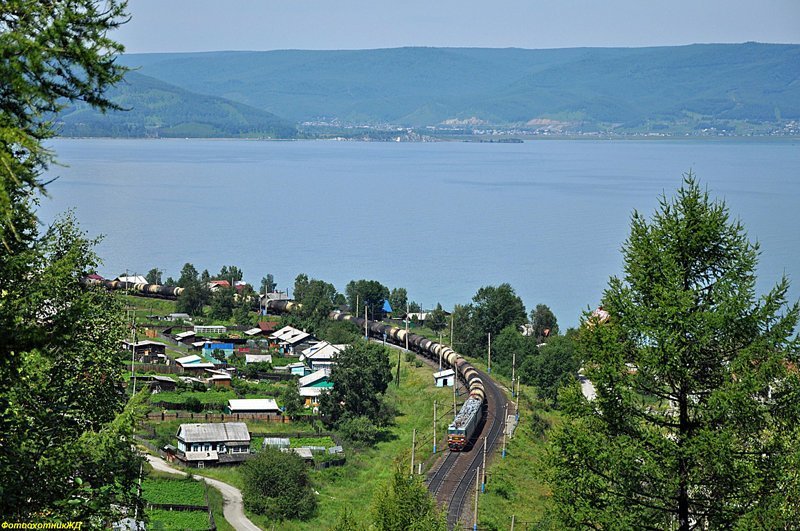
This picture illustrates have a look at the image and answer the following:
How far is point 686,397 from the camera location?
712 cm

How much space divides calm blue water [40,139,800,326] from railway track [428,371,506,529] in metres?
8.37

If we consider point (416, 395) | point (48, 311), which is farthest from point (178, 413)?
point (48, 311)

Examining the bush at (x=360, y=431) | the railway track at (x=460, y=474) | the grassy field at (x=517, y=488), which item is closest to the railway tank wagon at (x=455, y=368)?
the railway track at (x=460, y=474)

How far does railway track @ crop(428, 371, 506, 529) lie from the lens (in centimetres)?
2143

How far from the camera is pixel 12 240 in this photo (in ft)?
21.6

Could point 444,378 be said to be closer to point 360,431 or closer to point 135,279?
point 360,431

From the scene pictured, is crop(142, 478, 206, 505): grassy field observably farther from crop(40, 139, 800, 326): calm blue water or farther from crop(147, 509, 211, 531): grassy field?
crop(40, 139, 800, 326): calm blue water

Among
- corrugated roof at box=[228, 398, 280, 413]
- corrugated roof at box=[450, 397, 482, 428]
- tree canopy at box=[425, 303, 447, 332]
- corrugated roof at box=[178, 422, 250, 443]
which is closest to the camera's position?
corrugated roof at box=[178, 422, 250, 443]

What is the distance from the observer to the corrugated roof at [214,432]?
85.2 ft

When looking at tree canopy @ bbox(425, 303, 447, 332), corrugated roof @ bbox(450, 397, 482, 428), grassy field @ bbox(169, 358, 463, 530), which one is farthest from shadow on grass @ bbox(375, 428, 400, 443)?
tree canopy @ bbox(425, 303, 447, 332)

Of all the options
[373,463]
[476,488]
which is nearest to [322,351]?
[373,463]

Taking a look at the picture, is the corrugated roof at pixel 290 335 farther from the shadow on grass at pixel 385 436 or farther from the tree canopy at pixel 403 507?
the tree canopy at pixel 403 507

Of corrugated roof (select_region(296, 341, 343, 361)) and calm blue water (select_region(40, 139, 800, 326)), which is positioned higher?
corrugated roof (select_region(296, 341, 343, 361))

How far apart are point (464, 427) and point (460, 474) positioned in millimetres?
2583
